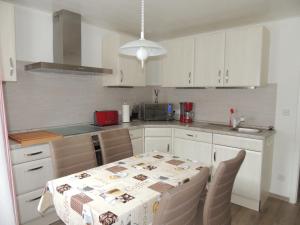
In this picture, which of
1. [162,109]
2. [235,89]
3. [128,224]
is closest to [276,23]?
[235,89]

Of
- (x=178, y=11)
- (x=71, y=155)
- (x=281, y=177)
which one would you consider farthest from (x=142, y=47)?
(x=281, y=177)

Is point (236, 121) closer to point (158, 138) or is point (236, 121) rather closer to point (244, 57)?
point (244, 57)

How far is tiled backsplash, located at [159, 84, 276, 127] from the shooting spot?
291cm

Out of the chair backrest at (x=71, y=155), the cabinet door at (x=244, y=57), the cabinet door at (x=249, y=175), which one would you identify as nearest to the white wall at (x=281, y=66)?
the cabinet door at (x=244, y=57)

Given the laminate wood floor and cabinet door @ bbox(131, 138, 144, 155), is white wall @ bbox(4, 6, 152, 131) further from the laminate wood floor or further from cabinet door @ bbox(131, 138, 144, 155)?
the laminate wood floor

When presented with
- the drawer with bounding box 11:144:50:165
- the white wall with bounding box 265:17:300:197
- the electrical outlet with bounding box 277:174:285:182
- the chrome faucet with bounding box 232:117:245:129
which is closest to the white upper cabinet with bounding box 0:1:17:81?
the drawer with bounding box 11:144:50:165

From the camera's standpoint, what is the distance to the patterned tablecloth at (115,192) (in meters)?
1.15

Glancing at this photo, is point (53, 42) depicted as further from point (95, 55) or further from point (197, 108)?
point (197, 108)

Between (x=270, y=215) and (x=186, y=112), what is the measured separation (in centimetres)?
175

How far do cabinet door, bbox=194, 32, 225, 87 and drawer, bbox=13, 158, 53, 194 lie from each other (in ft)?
7.38

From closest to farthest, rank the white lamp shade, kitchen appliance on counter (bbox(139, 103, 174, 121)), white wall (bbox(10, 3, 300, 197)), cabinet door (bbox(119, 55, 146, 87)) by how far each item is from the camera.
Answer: the white lamp shade, white wall (bbox(10, 3, 300, 197)), cabinet door (bbox(119, 55, 146, 87)), kitchen appliance on counter (bbox(139, 103, 174, 121))

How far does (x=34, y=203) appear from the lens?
7.01 ft

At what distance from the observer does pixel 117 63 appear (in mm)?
3188

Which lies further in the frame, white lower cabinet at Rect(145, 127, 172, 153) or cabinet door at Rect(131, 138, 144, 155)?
white lower cabinet at Rect(145, 127, 172, 153)
